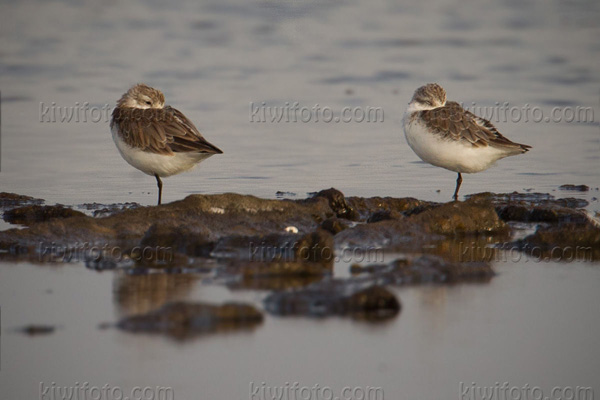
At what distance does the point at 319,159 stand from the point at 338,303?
240 inches

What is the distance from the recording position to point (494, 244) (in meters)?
8.19

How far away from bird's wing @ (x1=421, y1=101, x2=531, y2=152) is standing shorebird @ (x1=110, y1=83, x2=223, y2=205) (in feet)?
7.92

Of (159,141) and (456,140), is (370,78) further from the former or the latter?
(159,141)

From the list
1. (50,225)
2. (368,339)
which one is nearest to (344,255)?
(368,339)

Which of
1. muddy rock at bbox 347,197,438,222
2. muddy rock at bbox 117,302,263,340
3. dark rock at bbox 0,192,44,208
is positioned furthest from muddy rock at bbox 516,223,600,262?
dark rock at bbox 0,192,44,208

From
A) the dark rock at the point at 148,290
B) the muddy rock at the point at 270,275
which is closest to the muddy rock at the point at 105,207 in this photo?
the dark rock at the point at 148,290

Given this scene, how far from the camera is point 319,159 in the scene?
12031 mm

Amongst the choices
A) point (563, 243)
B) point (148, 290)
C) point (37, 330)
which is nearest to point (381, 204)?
point (563, 243)

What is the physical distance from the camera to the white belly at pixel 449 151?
32.9ft

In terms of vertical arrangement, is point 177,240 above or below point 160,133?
below

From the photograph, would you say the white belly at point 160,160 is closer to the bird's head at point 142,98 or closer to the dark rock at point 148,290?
the bird's head at point 142,98

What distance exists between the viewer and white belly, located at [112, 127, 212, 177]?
952 cm

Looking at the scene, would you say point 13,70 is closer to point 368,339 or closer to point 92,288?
point 92,288

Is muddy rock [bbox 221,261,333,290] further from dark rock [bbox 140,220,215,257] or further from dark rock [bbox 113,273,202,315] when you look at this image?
dark rock [bbox 140,220,215,257]
